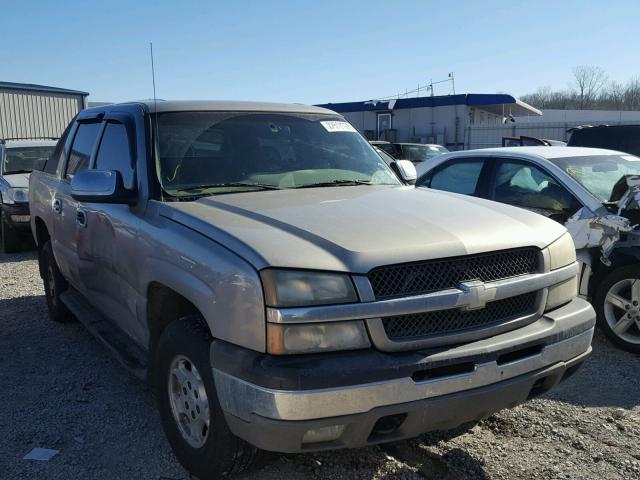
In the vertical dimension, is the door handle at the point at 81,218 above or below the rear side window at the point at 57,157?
below

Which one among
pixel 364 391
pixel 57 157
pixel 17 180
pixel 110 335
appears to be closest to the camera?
pixel 364 391

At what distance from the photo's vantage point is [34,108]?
22.8m

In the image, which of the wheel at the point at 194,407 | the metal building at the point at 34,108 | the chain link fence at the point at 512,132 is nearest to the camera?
the wheel at the point at 194,407

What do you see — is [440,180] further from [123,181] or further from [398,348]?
[398,348]

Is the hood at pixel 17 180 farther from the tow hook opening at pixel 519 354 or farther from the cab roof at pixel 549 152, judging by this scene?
the tow hook opening at pixel 519 354

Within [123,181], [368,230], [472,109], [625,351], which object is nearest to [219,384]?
[368,230]

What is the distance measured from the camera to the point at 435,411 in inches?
98.0

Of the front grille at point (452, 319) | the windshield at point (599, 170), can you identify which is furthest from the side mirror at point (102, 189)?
the windshield at point (599, 170)

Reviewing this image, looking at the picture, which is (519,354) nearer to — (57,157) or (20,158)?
(57,157)

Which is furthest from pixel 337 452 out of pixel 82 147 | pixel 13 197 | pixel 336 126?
pixel 13 197

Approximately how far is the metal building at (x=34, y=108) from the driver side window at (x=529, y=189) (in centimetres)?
2084

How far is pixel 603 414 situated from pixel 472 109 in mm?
26639

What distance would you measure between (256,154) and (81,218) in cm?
149

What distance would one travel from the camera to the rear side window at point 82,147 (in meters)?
4.66
